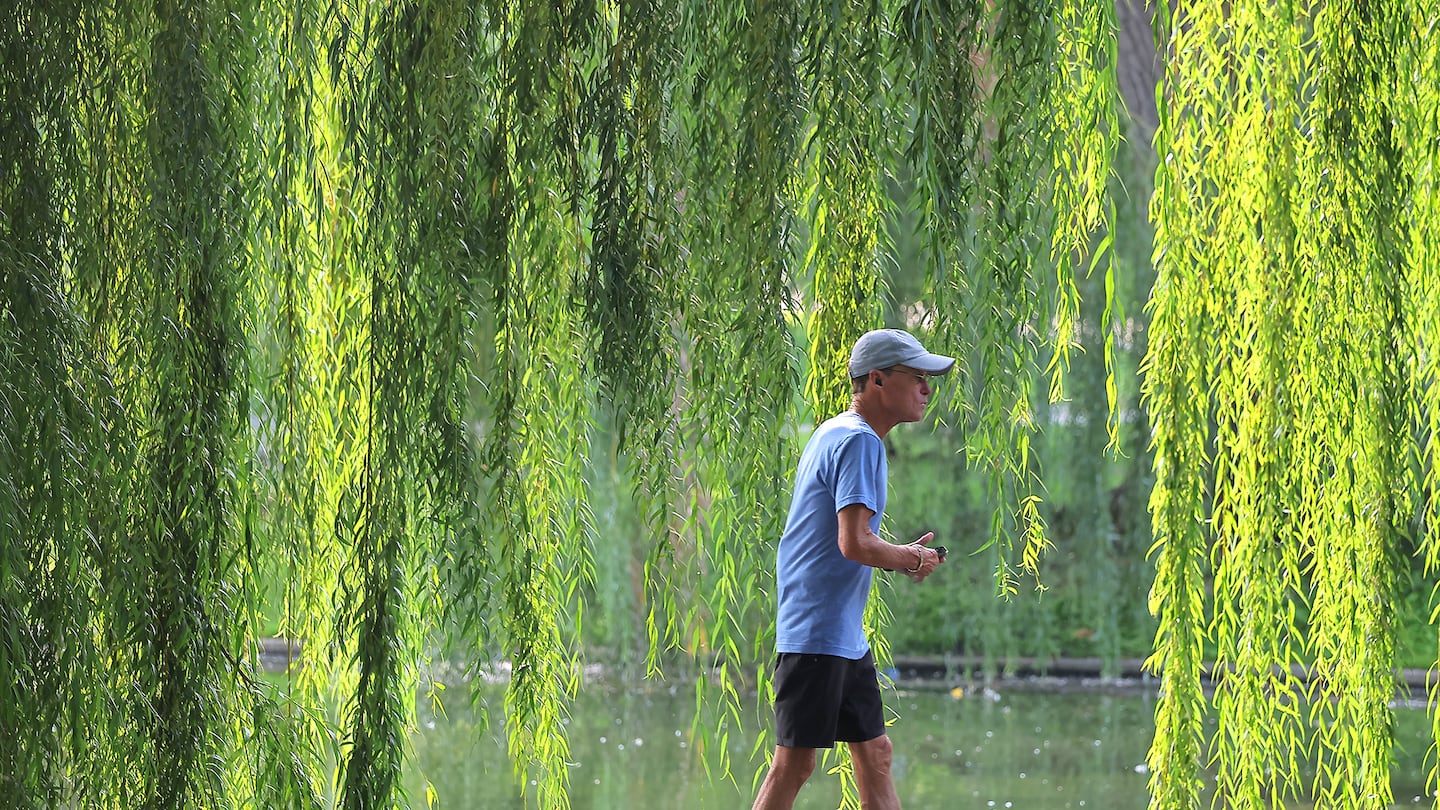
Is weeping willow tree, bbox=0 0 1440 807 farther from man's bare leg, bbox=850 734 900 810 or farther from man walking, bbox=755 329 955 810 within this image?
man's bare leg, bbox=850 734 900 810

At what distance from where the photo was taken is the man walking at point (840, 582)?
9.39 ft

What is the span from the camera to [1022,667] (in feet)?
32.2

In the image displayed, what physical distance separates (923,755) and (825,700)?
A: 4791mm

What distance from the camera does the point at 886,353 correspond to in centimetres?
284

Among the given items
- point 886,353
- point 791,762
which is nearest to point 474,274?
point 886,353

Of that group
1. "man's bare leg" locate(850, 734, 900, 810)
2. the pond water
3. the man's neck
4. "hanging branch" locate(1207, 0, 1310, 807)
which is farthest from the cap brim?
the pond water

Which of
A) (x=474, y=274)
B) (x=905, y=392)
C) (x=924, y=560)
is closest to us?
(x=474, y=274)

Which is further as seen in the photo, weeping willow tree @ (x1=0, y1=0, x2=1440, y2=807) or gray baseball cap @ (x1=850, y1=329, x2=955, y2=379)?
gray baseball cap @ (x1=850, y1=329, x2=955, y2=379)

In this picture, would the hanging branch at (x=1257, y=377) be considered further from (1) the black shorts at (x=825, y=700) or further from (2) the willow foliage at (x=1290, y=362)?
(1) the black shorts at (x=825, y=700)

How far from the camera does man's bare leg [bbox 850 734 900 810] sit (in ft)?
9.89

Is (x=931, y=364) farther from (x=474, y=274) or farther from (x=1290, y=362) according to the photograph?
(x=474, y=274)

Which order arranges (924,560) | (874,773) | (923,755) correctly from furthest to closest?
(923,755), (874,773), (924,560)

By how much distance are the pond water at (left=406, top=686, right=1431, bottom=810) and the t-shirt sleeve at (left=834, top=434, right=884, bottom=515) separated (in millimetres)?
3263

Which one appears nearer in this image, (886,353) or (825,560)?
(886,353)
